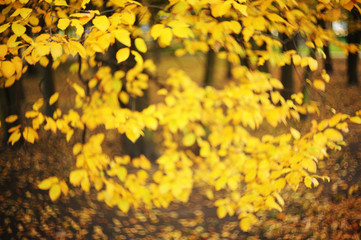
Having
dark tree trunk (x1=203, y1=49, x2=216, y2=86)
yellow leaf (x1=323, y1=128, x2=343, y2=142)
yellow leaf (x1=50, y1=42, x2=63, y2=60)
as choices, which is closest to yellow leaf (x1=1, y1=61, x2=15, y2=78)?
yellow leaf (x1=50, y1=42, x2=63, y2=60)

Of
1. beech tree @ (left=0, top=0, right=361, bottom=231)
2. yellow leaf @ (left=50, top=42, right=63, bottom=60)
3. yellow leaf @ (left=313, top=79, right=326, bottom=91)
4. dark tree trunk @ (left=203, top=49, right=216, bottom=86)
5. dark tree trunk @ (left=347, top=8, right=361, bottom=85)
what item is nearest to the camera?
yellow leaf @ (left=50, top=42, right=63, bottom=60)

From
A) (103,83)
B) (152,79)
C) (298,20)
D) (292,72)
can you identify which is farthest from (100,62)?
(292,72)

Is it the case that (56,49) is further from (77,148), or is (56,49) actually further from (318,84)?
(318,84)

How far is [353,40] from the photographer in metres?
3.94

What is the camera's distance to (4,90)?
15.5 feet

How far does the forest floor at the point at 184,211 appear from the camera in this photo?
393cm

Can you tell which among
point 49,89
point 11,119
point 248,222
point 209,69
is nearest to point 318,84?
point 209,69

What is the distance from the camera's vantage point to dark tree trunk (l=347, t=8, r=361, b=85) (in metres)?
3.81

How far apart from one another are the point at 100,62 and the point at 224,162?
219 centimetres

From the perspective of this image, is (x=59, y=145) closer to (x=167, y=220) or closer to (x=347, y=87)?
(x=167, y=220)

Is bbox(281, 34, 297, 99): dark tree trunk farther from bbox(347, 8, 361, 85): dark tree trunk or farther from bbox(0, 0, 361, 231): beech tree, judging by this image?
bbox(347, 8, 361, 85): dark tree trunk

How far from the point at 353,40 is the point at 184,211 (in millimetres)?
3579

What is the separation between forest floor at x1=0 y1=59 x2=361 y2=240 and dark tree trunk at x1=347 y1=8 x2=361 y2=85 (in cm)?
11

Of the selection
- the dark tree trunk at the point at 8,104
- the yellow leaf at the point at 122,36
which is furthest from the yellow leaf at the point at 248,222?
the dark tree trunk at the point at 8,104
